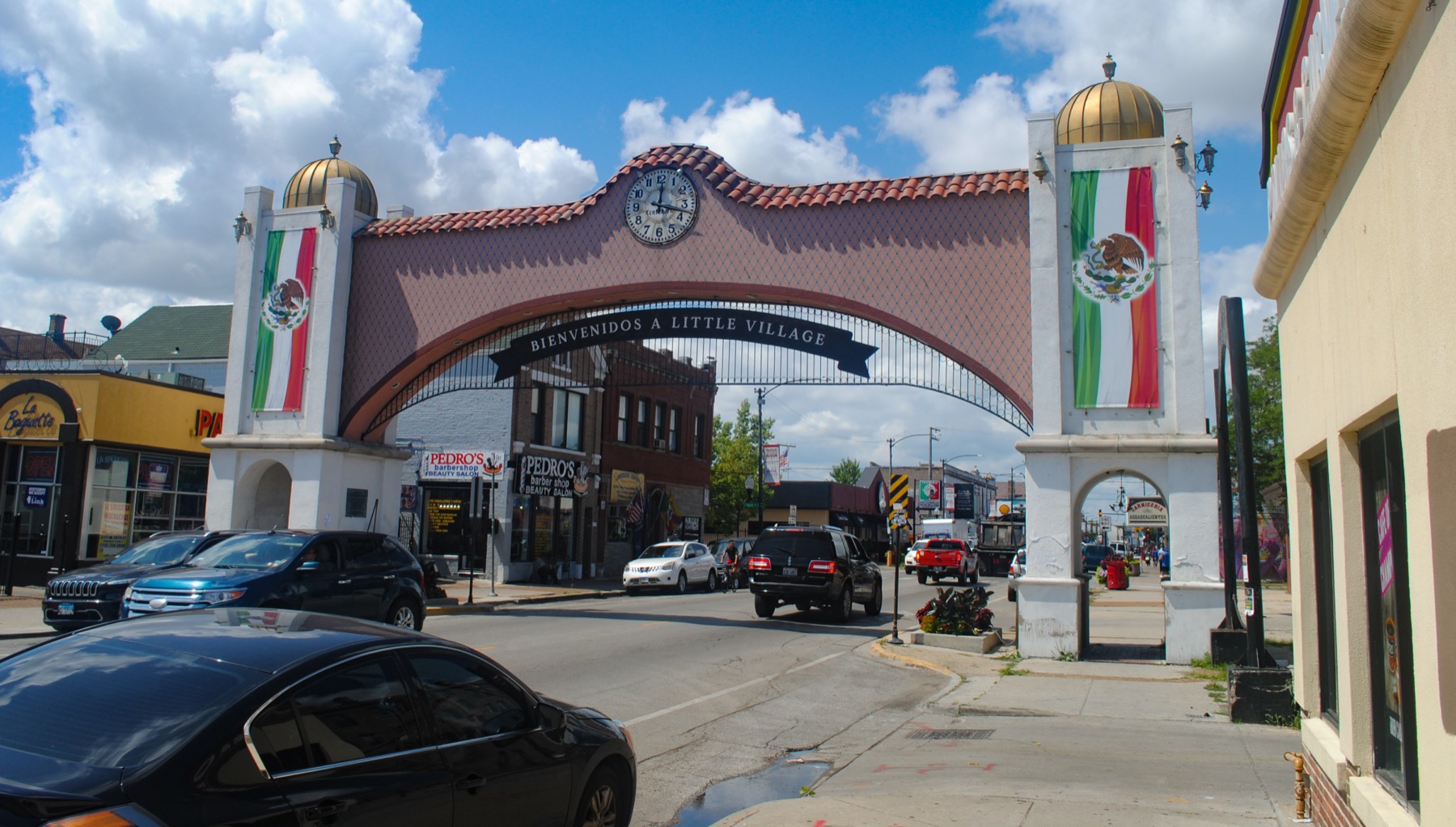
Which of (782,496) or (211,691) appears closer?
(211,691)

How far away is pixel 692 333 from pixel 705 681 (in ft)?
26.2

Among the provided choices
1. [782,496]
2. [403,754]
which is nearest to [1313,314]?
[403,754]

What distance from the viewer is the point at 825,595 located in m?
21.3

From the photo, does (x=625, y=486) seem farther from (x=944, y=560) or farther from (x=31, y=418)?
(x=31, y=418)

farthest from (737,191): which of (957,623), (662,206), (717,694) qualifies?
(717,694)

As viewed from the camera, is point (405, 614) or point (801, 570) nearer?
point (405, 614)

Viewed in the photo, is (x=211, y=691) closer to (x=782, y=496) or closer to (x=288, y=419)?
(x=288, y=419)

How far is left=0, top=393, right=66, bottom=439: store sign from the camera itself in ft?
80.0

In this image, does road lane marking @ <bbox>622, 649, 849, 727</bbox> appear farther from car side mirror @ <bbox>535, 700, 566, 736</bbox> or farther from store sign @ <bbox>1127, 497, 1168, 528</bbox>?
store sign @ <bbox>1127, 497, 1168, 528</bbox>

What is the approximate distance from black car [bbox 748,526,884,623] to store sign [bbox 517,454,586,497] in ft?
38.8

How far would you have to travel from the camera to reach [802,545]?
21.5 metres

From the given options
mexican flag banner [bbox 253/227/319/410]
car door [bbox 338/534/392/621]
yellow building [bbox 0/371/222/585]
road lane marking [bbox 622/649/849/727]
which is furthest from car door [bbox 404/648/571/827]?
yellow building [bbox 0/371/222/585]

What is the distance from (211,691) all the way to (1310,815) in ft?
19.9

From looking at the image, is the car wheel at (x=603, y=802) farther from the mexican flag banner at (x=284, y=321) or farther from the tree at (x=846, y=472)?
the tree at (x=846, y=472)
